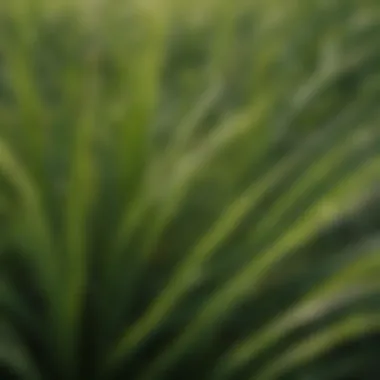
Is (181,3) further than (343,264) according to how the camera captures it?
Yes

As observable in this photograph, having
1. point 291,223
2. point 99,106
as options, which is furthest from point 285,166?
point 99,106

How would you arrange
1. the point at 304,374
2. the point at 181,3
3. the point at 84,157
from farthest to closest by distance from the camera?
the point at 181,3 < the point at 304,374 < the point at 84,157

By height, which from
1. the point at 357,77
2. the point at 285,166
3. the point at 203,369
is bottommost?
the point at 203,369

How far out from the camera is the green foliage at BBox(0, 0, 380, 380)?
0.53 meters

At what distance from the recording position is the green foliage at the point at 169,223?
53 cm

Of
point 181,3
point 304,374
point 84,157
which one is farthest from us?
point 181,3

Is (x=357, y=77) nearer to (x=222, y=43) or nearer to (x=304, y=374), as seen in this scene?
(x=222, y=43)

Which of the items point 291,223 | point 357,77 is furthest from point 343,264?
point 357,77

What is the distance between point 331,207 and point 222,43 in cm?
28

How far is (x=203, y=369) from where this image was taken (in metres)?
0.59

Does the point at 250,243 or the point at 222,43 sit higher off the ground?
the point at 222,43

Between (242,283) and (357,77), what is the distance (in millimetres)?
326

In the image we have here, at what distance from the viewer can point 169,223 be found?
59 cm

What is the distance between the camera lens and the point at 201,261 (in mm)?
532
